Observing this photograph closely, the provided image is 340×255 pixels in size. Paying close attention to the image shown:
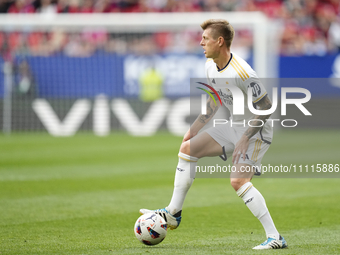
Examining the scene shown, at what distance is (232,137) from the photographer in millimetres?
5184

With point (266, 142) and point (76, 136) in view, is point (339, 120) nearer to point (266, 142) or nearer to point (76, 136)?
point (76, 136)

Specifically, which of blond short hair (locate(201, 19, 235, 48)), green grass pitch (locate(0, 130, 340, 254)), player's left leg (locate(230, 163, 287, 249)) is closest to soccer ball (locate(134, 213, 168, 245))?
green grass pitch (locate(0, 130, 340, 254))

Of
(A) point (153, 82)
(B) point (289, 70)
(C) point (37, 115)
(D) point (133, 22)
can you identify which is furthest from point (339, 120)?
(C) point (37, 115)

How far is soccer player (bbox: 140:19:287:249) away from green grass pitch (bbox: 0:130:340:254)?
39 centimetres

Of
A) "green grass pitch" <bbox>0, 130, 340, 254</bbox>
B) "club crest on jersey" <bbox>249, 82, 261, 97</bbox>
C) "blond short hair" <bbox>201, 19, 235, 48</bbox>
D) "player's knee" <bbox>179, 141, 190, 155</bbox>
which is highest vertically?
"blond short hair" <bbox>201, 19, 235, 48</bbox>

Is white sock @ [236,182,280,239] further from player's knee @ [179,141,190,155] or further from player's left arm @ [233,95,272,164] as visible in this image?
player's knee @ [179,141,190,155]

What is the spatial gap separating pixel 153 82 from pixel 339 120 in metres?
5.70

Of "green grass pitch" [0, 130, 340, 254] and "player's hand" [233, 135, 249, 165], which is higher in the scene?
"player's hand" [233, 135, 249, 165]

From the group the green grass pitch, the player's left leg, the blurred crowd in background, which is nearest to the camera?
the player's left leg

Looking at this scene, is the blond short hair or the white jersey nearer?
the white jersey

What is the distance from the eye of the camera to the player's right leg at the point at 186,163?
17.1 feet

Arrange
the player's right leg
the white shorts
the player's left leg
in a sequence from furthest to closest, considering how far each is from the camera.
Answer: the player's right leg, the white shorts, the player's left leg

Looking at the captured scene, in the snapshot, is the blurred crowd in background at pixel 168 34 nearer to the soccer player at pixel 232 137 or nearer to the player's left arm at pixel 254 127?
the soccer player at pixel 232 137

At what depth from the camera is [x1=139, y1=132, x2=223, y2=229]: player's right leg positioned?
5223 millimetres
